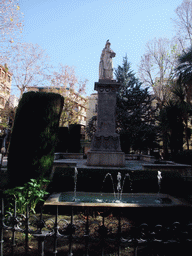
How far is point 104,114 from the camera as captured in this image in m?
11.0

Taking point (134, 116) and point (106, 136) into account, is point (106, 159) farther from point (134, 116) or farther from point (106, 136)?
point (134, 116)

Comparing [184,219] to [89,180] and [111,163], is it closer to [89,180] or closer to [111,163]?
→ [89,180]

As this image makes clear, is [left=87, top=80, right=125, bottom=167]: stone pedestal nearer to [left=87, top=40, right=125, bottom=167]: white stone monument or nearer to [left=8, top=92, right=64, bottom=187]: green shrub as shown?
[left=87, top=40, right=125, bottom=167]: white stone monument

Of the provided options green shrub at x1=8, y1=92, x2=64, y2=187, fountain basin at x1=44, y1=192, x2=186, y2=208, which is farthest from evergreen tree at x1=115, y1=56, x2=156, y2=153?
green shrub at x1=8, y1=92, x2=64, y2=187

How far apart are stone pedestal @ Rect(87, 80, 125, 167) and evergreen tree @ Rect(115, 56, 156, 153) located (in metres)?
9.46

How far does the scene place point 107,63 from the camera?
11695 millimetres

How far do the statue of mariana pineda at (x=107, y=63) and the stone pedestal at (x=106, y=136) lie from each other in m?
0.61

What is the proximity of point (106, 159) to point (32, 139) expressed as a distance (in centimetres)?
579

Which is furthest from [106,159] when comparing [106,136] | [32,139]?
[32,139]

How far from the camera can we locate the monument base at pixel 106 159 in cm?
1017

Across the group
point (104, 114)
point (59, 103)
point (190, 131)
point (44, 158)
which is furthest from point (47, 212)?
point (190, 131)

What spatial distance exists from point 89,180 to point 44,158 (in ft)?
6.05

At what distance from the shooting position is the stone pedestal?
1023 centimetres

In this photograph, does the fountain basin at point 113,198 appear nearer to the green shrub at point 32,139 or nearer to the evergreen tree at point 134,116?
the green shrub at point 32,139
